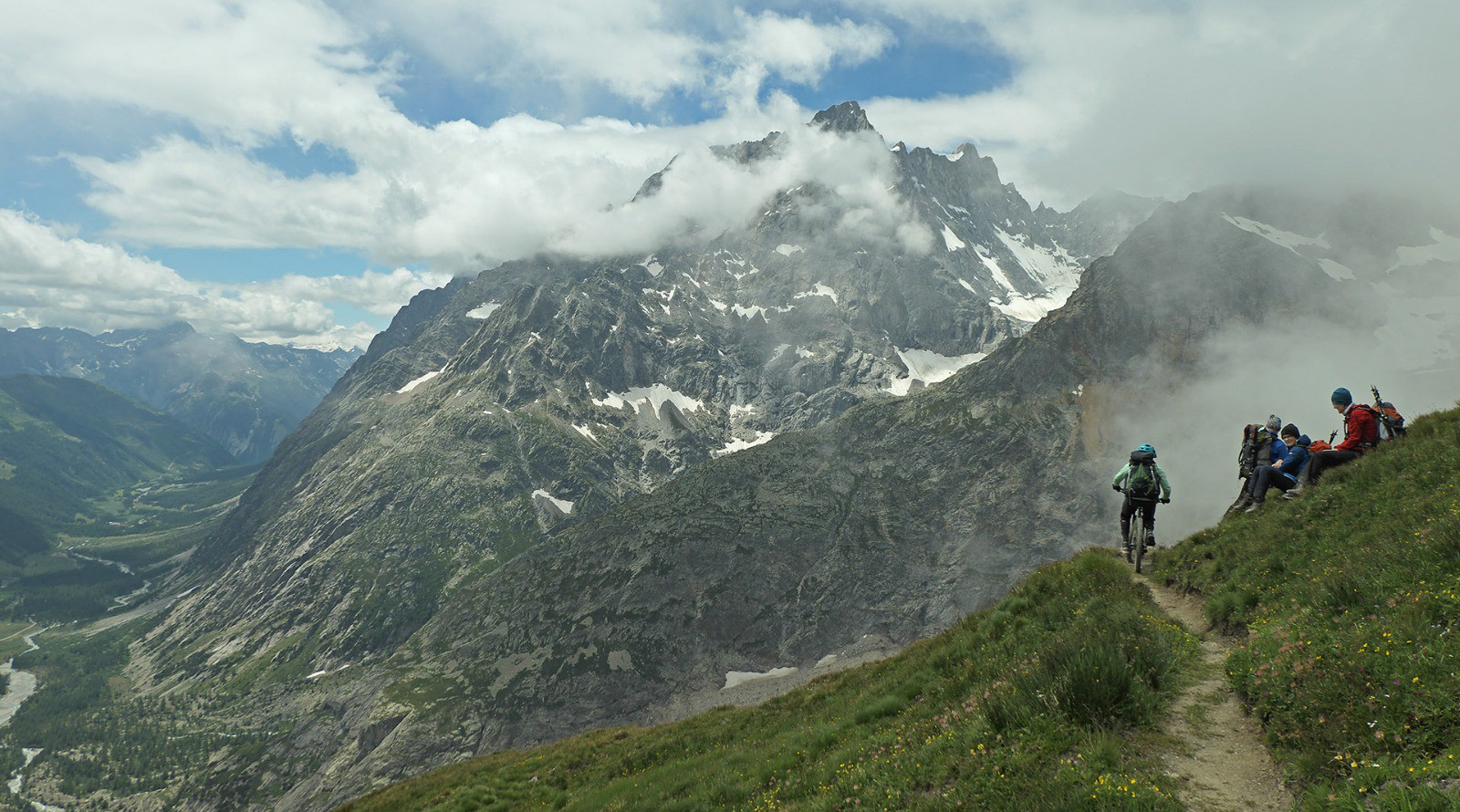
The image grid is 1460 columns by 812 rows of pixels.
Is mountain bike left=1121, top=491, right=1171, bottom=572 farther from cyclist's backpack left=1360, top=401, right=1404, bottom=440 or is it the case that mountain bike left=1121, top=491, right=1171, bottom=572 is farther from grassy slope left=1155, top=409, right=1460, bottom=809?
Result: cyclist's backpack left=1360, top=401, right=1404, bottom=440

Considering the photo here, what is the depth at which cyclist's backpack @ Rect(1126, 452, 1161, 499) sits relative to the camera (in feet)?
70.7

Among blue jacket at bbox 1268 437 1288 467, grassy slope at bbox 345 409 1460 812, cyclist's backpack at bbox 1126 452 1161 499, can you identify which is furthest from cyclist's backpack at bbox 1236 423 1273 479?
cyclist's backpack at bbox 1126 452 1161 499

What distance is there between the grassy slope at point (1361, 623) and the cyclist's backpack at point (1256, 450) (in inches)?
182

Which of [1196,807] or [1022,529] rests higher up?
[1196,807]

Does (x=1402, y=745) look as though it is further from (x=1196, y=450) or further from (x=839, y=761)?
(x=1196, y=450)

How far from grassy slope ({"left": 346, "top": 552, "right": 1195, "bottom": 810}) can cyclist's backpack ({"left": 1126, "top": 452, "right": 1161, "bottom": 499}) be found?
3260mm

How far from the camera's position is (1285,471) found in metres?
23.0

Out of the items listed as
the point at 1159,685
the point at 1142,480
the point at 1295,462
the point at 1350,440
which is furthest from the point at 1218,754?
the point at 1295,462

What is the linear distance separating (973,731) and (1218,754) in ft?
11.4

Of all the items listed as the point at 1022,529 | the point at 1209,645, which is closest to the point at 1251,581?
the point at 1209,645

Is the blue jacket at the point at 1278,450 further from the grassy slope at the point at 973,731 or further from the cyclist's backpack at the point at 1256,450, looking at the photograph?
the grassy slope at the point at 973,731

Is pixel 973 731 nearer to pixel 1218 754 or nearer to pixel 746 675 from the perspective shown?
pixel 1218 754

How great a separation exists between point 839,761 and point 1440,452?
57.8 feet

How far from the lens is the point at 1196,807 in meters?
8.29
